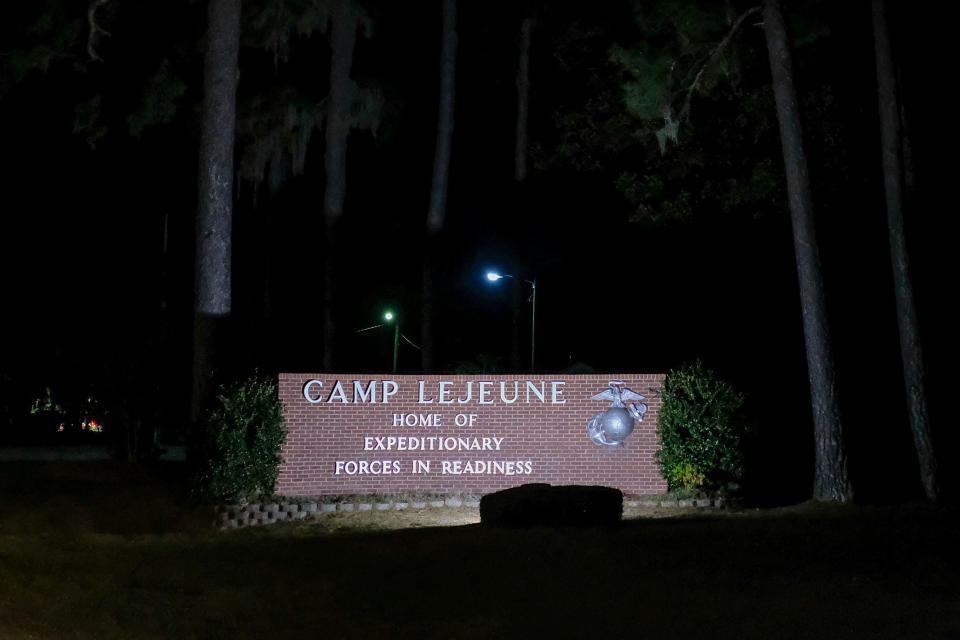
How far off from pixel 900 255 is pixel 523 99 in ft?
57.0

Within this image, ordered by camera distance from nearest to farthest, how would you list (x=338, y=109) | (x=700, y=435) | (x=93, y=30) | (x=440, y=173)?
(x=700, y=435), (x=93, y=30), (x=338, y=109), (x=440, y=173)

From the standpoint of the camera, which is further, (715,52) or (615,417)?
(715,52)

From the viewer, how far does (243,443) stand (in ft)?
52.0

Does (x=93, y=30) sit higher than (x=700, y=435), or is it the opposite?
(x=93, y=30)

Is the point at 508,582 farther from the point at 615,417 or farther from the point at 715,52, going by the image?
the point at 715,52

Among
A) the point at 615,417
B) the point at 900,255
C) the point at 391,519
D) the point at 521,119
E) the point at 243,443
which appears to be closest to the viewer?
the point at 391,519

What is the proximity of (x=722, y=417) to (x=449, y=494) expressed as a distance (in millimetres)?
4558

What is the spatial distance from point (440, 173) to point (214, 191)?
1079cm

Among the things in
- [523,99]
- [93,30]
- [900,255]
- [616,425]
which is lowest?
[616,425]

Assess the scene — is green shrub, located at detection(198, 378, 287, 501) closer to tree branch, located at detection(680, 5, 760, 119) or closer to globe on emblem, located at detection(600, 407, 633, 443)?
globe on emblem, located at detection(600, 407, 633, 443)

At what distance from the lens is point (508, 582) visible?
9641 mm

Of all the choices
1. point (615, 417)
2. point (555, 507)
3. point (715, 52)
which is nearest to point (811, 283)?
point (615, 417)

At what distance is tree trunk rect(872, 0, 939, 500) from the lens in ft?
56.1

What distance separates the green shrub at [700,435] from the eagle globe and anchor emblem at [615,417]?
0.50 metres
